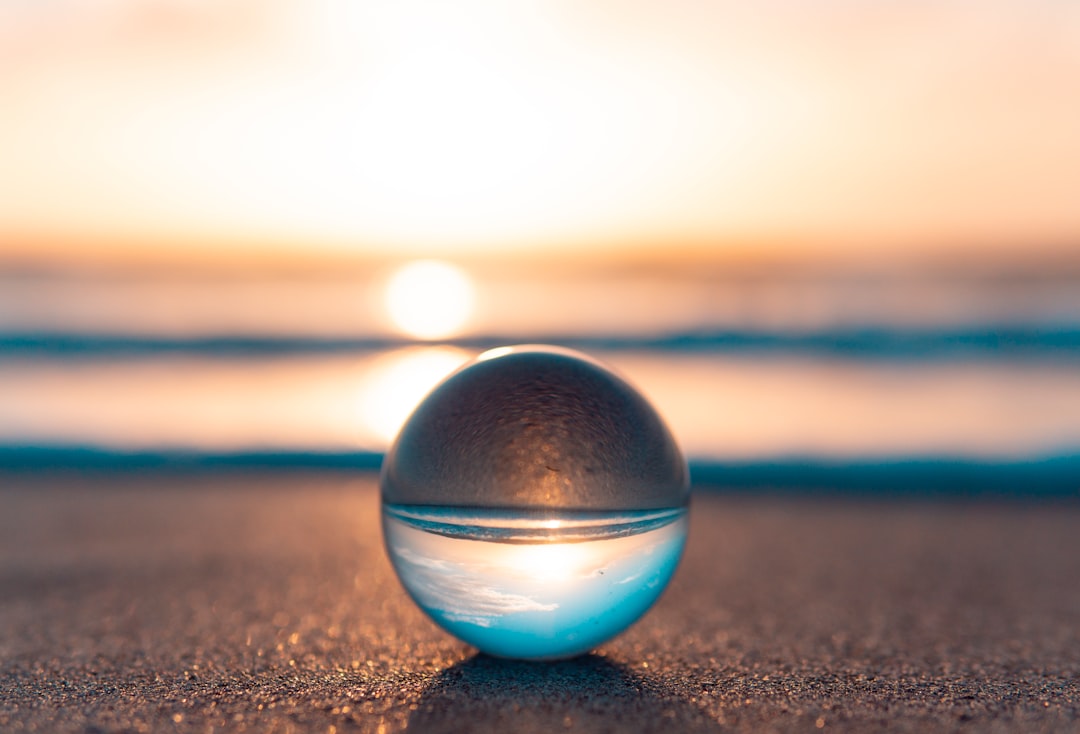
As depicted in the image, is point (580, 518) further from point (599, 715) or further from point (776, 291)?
point (776, 291)

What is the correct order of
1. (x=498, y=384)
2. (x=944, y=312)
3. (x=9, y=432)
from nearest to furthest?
(x=498, y=384) < (x=9, y=432) < (x=944, y=312)

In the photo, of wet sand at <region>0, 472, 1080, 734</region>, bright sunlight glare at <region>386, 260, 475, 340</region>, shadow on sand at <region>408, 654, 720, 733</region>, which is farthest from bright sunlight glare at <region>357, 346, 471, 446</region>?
shadow on sand at <region>408, 654, 720, 733</region>

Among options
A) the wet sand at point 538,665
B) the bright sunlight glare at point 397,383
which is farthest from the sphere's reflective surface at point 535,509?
the bright sunlight glare at point 397,383

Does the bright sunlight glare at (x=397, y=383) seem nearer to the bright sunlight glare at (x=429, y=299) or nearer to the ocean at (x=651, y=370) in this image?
the ocean at (x=651, y=370)

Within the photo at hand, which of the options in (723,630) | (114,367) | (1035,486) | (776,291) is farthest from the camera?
(776,291)

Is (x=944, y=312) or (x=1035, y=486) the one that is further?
(x=944, y=312)

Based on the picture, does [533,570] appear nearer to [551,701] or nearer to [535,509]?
[535,509]

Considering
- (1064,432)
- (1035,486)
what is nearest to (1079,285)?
(1064,432)
